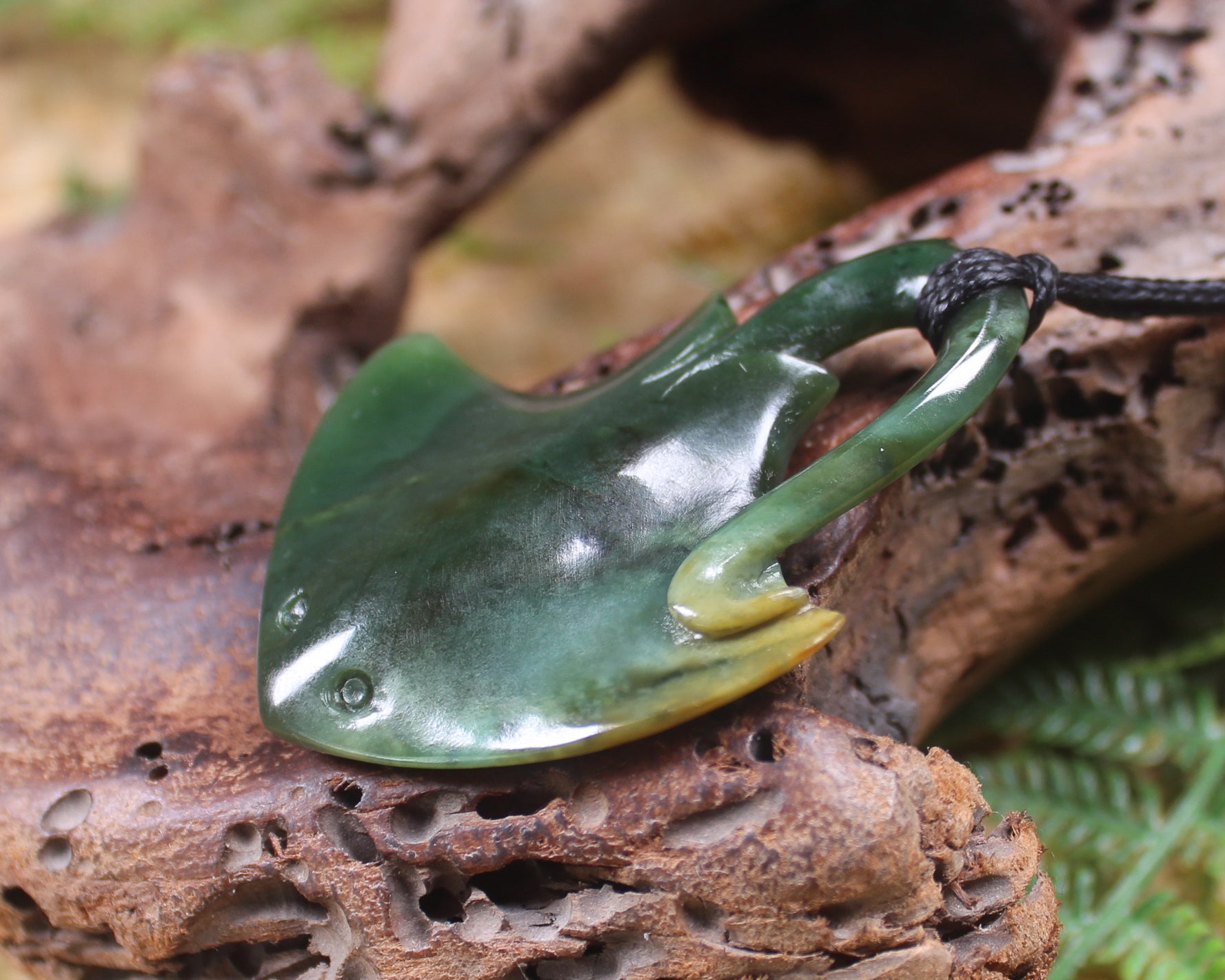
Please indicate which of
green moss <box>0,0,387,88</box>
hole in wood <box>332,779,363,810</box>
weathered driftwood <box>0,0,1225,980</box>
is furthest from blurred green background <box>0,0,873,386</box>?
hole in wood <box>332,779,363,810</box>

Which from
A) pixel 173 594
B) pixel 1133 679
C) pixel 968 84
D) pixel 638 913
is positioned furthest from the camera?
pixel 968 84

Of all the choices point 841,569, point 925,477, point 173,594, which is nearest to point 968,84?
point 925,477

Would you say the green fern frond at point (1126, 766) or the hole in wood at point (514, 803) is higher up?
the hole in wood at point (514, 803)

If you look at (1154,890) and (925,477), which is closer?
(925,477)

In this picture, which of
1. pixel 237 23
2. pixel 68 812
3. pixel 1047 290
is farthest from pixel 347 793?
pixel 237 23

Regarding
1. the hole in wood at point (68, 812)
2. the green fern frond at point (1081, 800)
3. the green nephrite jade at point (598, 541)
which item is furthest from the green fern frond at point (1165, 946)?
the hole in wood at point (68, 812)

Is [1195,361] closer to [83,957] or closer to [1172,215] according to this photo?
[1172,215]

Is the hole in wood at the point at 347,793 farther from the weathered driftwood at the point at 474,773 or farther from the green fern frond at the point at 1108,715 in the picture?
the green fern frond at the point at 1108,715
